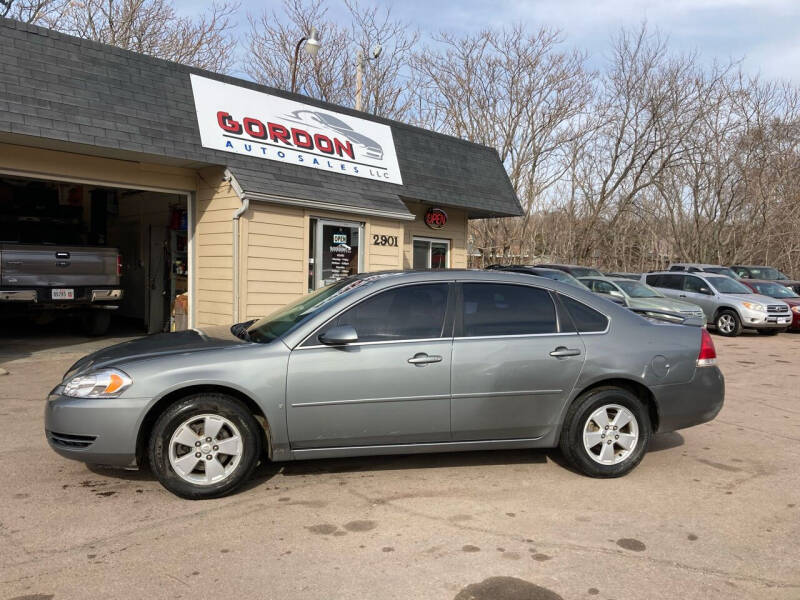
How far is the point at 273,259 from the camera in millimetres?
9828

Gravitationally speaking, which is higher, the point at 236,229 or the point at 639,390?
the point at 236,229

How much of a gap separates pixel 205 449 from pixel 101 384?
0.81 m

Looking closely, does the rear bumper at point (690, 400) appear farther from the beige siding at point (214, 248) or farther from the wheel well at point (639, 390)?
the beige siding at point (214, 248)

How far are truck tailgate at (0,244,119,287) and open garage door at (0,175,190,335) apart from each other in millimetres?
15

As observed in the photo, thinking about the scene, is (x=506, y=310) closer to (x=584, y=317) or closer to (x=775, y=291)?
(x=584, y=317)

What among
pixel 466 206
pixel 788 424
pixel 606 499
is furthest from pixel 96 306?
pixel 788 424

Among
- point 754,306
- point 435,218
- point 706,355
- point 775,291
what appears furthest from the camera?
point 775,291

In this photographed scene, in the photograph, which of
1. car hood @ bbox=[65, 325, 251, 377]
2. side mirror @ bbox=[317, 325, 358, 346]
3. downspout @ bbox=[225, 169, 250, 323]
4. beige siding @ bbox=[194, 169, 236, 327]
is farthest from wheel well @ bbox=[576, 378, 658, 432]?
beige siding @ bbox=[194, 169, 236, 327]

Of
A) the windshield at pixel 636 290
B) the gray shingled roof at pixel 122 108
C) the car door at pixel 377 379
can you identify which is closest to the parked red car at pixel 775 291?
the windshield at pixel 636 290

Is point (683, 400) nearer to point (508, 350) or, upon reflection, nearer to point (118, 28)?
point (508, 350)

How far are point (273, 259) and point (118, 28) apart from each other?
14.6 meters

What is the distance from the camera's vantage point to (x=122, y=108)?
840 centimetres

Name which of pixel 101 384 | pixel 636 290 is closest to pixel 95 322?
pixel 101 384

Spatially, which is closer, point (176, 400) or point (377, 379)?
point (176, 400)
